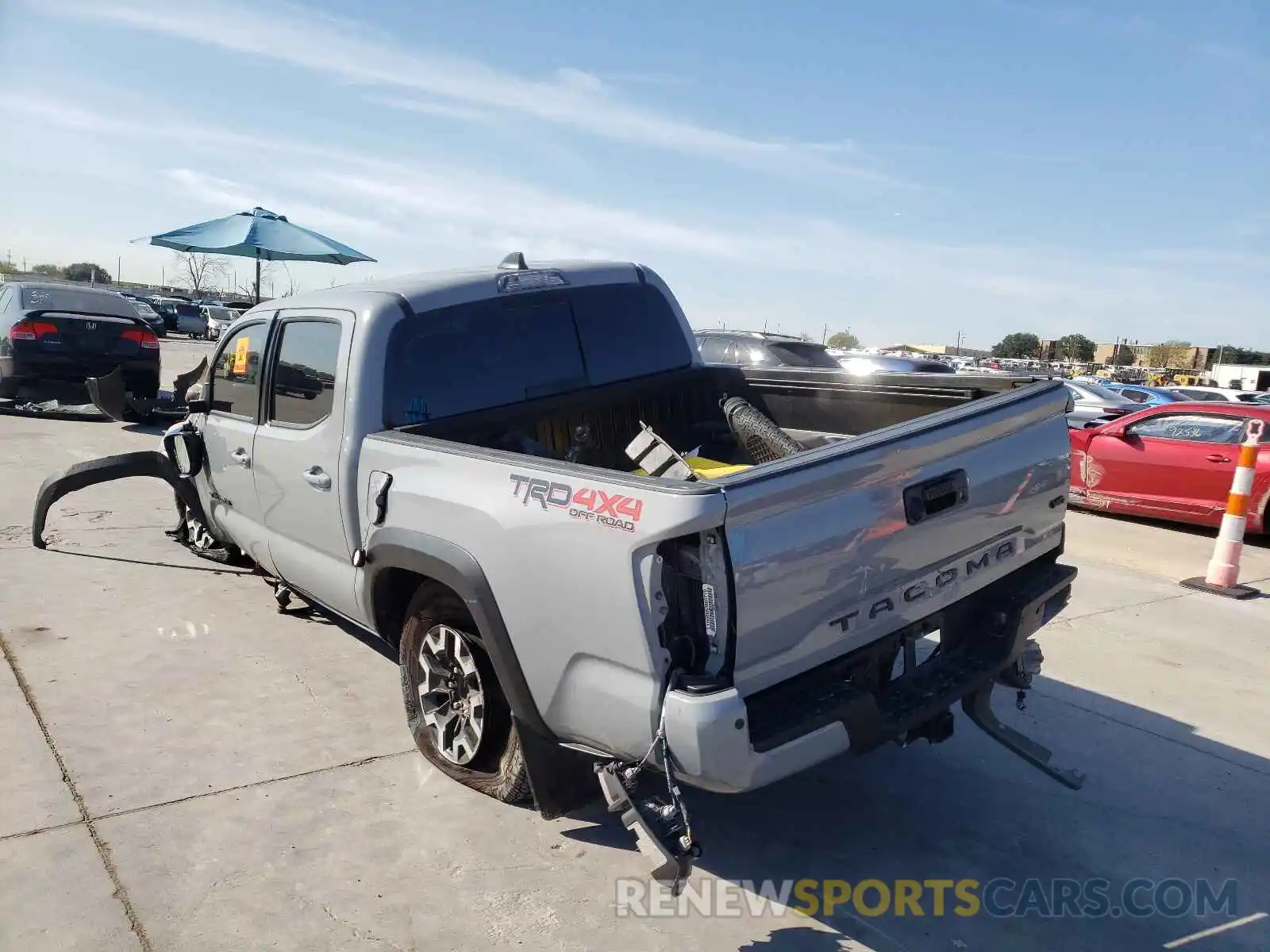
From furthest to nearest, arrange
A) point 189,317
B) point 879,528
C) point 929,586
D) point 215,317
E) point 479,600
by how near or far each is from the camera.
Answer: point 215,317 → point 189,317 → point 929,586 → point 479,600 → point 879,528

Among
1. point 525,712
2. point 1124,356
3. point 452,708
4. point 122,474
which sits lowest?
point 1124,356

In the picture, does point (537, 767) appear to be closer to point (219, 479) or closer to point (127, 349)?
point (219, 479)

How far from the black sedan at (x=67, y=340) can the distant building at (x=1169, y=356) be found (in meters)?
110

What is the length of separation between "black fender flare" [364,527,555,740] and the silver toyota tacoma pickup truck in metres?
0.01

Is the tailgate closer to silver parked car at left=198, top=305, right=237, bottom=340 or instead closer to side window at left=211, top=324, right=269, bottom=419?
side window at left=211, top=324, right=269, bottom=419

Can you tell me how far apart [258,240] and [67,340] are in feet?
9.40

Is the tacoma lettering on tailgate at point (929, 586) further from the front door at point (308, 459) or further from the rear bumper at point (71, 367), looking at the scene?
the rear bumper at point (71, 367)

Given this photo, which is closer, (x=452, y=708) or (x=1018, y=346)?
(x=452, y=708)

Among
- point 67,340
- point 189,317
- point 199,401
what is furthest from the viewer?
point 189,317

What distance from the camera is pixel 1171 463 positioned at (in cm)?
969

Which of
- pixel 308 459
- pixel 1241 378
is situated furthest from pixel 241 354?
pixel 1241 378

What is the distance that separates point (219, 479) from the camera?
218 inches

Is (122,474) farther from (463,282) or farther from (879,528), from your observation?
(879,528)

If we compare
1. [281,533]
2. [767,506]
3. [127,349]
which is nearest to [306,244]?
[127,349]
